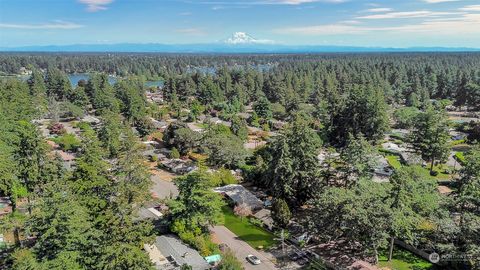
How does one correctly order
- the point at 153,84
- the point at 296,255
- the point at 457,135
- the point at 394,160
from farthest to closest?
the point at 153,84 → the point at 457,135 → the point at 394,160 → the point at 296,255

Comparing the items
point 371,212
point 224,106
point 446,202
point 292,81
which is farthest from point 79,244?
point 292,81

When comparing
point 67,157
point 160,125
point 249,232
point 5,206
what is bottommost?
point 249,232

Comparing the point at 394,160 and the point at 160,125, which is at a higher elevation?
the point at 160,125

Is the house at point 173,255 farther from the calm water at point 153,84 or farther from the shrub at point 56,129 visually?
the calm water at point 153,84

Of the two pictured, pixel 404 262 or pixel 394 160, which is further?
pixel 394 160

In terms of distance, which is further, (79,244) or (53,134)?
(53,134)

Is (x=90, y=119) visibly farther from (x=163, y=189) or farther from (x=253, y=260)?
(x=253, y=260)

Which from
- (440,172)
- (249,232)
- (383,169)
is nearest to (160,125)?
(383,169)

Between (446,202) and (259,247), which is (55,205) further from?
(446,202)

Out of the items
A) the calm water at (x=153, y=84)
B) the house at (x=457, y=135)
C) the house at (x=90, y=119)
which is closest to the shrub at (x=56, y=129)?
the house at (x=90, y=119)
